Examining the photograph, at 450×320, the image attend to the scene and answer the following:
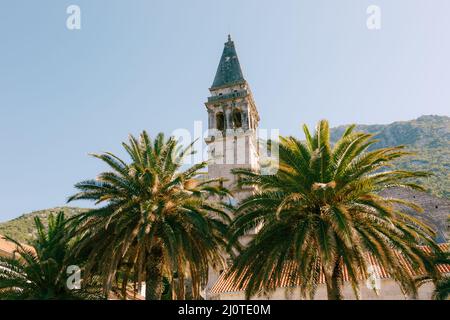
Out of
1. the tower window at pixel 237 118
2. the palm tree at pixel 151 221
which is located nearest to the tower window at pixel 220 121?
the tower window at pixel 237 118

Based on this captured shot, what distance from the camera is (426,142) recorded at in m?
110

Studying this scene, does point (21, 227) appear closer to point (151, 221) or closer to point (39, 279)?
point (39, 279)

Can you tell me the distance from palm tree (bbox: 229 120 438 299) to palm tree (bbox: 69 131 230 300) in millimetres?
2206

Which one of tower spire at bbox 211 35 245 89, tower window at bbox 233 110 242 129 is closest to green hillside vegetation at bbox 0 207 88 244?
tower window at bbox 233 110 242 129

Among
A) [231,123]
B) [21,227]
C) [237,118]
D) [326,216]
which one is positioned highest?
[237,118]

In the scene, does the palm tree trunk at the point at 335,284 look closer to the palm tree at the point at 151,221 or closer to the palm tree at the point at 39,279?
the palm tree at the point at 151,221

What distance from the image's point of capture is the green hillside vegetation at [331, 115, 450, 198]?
268ft

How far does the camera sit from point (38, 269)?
57.4 ft

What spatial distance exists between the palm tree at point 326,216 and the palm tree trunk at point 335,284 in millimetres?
34

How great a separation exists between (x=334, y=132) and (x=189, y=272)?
134208mm

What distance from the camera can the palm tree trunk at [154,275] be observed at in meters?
16.3

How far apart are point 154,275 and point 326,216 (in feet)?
25.8


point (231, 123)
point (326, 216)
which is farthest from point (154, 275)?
point (231, 123)
